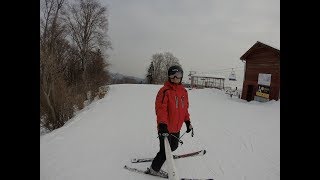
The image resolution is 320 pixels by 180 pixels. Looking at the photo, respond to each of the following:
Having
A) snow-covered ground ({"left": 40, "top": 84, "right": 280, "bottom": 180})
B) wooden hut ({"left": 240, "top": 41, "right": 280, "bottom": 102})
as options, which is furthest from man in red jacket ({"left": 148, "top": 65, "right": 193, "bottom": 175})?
wooden hut ({"left": 240, "top": 41, "right": 280, "bottom": 102})

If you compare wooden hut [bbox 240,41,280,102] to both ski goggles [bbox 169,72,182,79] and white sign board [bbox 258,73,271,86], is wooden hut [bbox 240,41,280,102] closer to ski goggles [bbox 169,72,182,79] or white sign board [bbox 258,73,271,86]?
white sign board [bbox 258,73,271,86]

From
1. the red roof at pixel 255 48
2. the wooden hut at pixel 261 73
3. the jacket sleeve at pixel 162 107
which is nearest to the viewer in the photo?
the jacket sleeve at pixel 162 107

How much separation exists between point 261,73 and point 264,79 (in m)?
0.80

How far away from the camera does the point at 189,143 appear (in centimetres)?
675

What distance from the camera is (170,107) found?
13.7 ft

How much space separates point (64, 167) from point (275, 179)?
3624 millimetres

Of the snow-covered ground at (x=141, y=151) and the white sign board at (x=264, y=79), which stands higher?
the white sign board at (x=264, y=79)

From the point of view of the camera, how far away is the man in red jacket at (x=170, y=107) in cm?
408

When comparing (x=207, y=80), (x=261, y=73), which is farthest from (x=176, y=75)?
(x=207, y=80)

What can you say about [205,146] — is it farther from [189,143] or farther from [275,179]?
[275,179]

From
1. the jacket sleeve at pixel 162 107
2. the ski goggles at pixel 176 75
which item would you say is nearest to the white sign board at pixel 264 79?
the ski goggles at pixel 176 75

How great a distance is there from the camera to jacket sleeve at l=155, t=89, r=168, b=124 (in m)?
4.04

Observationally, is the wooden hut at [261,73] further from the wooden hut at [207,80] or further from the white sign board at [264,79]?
the wooden hut at [207,80]
